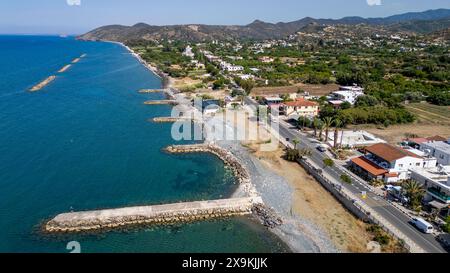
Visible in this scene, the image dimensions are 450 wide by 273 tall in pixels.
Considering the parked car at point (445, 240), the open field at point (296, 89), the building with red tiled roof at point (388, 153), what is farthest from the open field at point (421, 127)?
the parked car at point (445, 240)

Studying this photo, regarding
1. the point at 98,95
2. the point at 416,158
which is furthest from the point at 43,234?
the point at 98,95

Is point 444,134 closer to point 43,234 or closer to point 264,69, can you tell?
point 43,234

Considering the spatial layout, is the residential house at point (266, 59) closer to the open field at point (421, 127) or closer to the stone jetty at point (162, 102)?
the stone jetty at point (162, 102)

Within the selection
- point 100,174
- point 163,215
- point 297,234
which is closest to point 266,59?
point 100,174

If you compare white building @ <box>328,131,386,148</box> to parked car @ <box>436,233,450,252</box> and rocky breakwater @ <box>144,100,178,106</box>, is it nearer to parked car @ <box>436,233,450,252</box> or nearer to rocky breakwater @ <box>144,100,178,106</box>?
parked car @ <box>436,233,450,252</box>

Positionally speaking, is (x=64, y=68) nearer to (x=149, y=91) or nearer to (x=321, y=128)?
(x=149, y=91)

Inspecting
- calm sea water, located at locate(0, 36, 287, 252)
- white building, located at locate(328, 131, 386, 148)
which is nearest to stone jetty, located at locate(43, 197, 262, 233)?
calm sea water, located at locate(0, 36, 287, 252)
